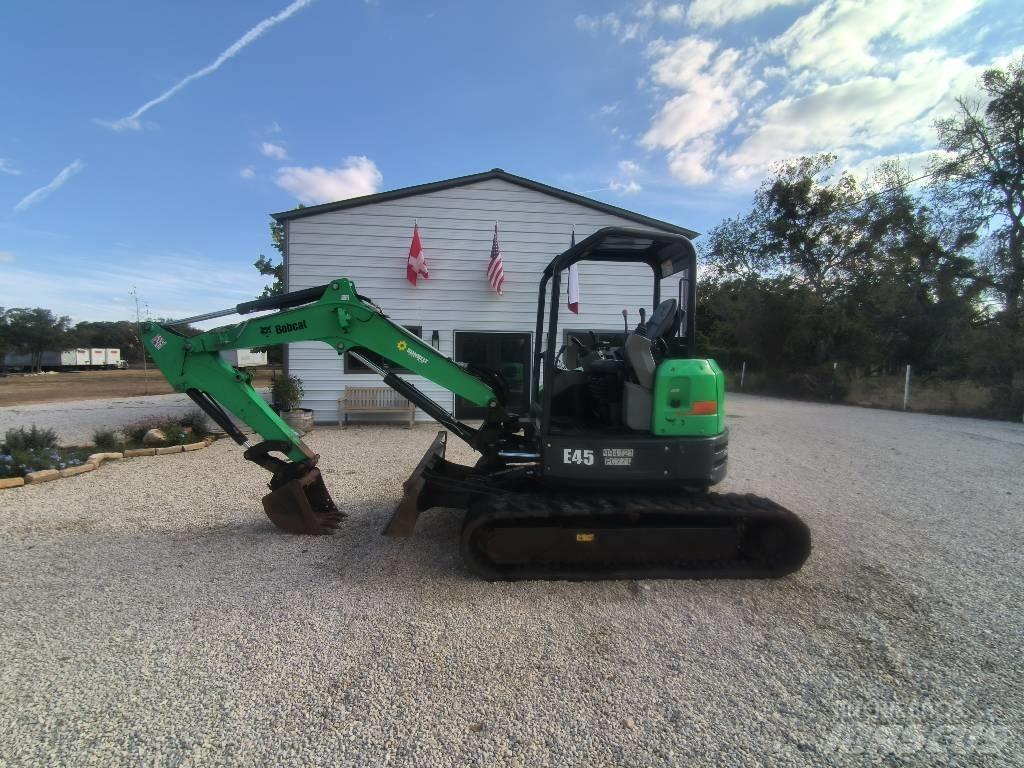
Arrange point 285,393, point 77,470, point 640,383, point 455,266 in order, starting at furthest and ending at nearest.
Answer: point 455,266
point 285,393
point 77,470
point 640,383

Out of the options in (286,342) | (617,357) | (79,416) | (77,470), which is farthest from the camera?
(79,416)

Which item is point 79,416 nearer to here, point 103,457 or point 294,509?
point 103,457

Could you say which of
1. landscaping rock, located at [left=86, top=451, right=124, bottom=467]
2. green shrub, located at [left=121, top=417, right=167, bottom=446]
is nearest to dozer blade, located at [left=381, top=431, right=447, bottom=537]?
landscaping rock, located at [left=86, top=451, right=124, bottom=467]

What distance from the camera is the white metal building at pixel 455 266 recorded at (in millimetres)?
11523

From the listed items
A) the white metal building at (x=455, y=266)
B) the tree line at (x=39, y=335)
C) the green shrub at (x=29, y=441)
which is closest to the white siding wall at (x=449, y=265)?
the white metal building at (x=455, y=266)

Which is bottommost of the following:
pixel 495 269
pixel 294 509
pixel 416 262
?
pixel 294 509

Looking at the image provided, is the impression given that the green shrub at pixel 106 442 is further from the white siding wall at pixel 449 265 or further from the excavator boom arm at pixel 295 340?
the excavator boom arm at pixel 295 340

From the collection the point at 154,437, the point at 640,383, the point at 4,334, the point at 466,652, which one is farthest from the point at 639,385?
the point at 4,334

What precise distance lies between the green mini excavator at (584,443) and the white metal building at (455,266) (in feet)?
22.1

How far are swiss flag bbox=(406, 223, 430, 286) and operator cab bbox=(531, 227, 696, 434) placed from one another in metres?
7.11

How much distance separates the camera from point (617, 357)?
15.1ft

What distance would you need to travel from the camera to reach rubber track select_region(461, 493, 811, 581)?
383 cm

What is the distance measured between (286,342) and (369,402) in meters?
7.29

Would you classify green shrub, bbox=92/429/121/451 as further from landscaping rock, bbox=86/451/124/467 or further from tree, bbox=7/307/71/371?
tree, bbox=7/307/71/371
